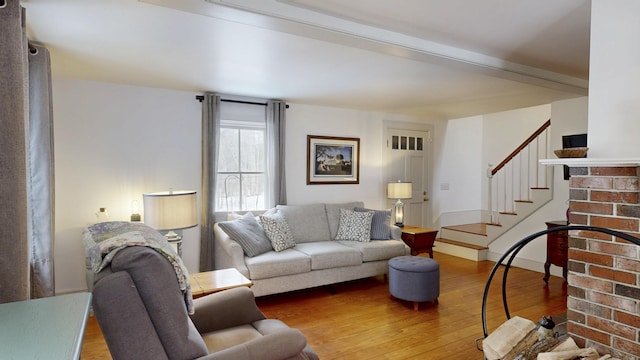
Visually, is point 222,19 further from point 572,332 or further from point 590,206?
point 572,332

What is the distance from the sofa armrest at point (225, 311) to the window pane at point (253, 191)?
2478 mm

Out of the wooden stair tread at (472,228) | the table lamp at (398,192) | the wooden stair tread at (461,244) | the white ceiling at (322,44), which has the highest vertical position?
the white ceiling at (322,44)

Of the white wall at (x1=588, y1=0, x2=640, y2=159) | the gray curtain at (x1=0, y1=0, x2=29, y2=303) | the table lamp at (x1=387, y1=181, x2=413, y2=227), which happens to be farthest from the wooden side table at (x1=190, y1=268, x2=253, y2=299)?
the table lamp at (x1=387, y1=181, x2=413, y2=227)

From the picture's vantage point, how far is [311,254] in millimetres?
3934

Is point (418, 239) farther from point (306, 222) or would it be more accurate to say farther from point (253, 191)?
point (253, 191)

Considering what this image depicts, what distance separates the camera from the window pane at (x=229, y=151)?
457 cm

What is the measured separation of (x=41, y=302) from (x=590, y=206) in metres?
2.60

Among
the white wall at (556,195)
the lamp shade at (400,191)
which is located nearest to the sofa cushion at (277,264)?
the lamp shade at (400,191)

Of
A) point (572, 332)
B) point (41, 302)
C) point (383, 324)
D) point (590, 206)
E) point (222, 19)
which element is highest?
point (222, 19)

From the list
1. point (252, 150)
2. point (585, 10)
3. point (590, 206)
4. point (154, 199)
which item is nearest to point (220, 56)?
point (154, 199)

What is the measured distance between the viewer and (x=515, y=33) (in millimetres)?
2527

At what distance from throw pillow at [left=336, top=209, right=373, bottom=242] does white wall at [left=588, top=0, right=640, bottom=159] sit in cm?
278

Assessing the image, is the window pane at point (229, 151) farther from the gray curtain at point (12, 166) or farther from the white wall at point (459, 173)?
the white wall at point (459, 173)

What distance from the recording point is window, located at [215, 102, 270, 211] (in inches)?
179
